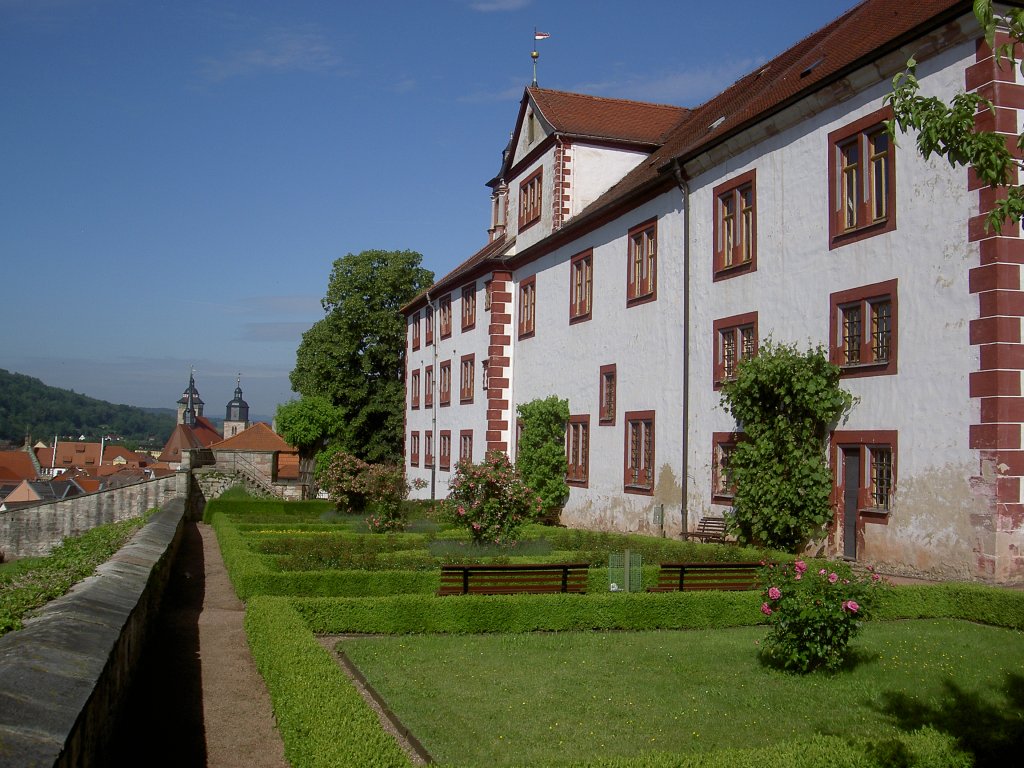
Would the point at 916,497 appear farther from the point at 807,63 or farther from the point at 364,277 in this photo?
the point at 364,277

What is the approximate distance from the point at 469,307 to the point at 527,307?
521 cm

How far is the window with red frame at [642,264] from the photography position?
84.3 feet

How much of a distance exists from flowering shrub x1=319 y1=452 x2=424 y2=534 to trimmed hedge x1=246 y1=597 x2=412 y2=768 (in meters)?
17.4

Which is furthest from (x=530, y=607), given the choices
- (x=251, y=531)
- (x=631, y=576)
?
(x=251, y=531)

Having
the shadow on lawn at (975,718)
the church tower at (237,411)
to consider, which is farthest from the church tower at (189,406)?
the shadow on lawn at (975,718)

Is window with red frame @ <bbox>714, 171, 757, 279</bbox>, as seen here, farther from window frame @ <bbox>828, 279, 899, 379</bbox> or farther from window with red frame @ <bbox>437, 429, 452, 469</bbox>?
→ window with red frame @ <bbox>437, 429, 452, 469</bbox>

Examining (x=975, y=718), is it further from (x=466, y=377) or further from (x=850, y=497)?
(x=466, y=377)

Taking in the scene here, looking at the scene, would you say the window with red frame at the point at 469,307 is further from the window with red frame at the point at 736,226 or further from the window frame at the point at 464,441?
the window with red frame at the point at 736,226

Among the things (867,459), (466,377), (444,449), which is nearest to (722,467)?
(867,459)

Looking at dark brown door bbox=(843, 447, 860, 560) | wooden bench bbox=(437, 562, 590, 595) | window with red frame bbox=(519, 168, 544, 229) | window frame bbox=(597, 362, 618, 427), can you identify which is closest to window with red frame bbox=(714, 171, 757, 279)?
dark brown door bbox=(843, 447, 860, 560)

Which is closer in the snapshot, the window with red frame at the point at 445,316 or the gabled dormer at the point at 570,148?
the gabled dormer at the point at 570,148

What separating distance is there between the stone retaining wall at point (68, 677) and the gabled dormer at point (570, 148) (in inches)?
1023

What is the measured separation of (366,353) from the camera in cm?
5638

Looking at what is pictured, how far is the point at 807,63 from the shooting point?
23.4 m
